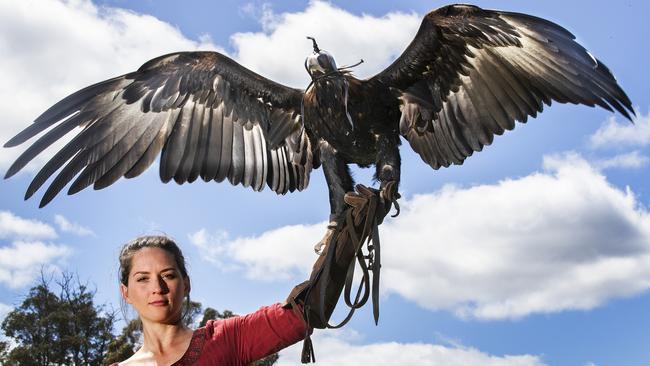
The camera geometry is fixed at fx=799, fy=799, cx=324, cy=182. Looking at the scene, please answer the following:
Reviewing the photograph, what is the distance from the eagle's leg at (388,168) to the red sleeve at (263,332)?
740mm

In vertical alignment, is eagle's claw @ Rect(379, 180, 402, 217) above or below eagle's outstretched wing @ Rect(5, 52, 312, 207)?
below

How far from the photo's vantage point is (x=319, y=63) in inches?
140

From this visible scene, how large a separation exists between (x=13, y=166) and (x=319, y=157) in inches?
64.8

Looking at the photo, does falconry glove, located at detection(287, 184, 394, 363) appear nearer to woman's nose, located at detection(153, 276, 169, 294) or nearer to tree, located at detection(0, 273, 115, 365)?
woman's nose, located at detection(153, 276, 169, 294)

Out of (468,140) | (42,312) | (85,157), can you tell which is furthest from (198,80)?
(42,312)

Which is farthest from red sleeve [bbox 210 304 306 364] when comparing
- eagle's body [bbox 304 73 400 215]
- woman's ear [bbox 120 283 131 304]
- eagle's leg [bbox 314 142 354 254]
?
eagle's body [bbox 304 73 400 215]

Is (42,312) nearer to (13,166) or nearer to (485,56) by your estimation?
(13,166)

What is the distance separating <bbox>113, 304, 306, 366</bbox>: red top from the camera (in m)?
2.53

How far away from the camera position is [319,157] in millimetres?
3879

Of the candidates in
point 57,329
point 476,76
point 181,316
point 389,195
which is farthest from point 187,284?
point 57,329

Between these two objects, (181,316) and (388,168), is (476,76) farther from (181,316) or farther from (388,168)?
(181,316)

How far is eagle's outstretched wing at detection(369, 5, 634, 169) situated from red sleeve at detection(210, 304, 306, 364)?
58.6 inches

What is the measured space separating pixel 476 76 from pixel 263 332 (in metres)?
1.89

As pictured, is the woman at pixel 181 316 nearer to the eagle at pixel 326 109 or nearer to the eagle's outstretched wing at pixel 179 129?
the eagle at pixel 326 109
